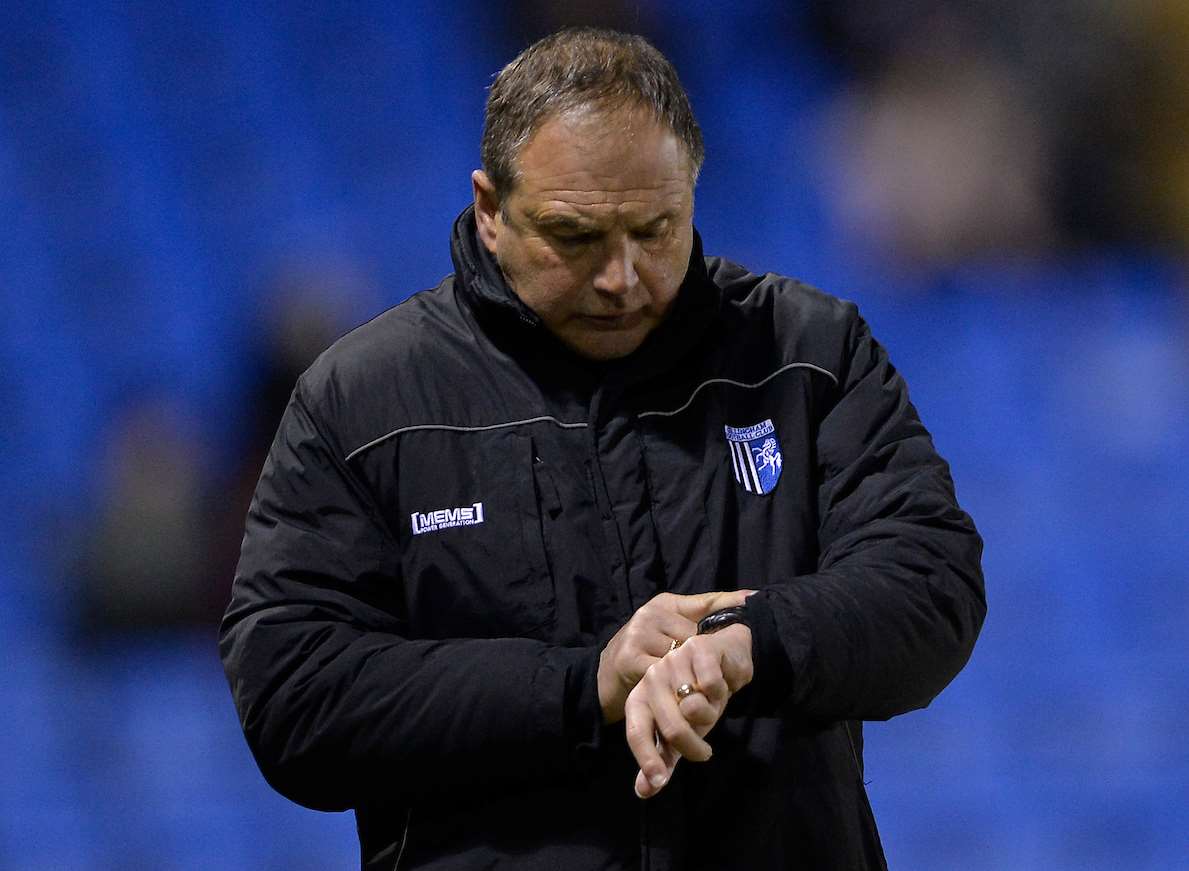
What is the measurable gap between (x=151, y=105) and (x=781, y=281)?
5.95 ft

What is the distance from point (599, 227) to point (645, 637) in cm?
32

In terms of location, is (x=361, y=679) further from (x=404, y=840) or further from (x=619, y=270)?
(x=619, y=270)

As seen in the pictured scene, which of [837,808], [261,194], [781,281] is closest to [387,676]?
[837,808]

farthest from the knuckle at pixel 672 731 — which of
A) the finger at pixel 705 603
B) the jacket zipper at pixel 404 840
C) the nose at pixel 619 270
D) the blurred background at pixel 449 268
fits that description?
the blurred background at pixel 449 268

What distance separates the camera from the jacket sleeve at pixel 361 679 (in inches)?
45.1

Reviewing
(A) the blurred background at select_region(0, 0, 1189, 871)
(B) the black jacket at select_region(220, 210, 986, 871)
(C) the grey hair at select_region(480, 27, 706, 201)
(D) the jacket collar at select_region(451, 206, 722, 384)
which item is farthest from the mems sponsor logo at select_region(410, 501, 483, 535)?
(A) the blurred background at select_region(0, 0, 1189, 871)

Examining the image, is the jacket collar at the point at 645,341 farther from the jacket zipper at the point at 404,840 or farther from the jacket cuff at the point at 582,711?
the jacket zipper at the point at 404,840

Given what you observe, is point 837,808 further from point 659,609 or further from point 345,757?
point 345,757

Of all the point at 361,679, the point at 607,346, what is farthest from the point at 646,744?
the point at 607,346

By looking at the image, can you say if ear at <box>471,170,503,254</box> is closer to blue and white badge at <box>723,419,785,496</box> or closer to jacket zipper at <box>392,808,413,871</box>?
blue and white badge at <box>723,419,785,496</box>

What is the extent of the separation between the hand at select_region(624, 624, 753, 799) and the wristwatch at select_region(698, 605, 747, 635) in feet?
0.07

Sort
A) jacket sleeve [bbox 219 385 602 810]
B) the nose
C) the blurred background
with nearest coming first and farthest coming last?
jacket sleeve [bbox 219 385 602 810]
the nose
the blurred background

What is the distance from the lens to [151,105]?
289 centimetres

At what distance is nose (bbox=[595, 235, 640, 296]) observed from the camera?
4.10 feet
